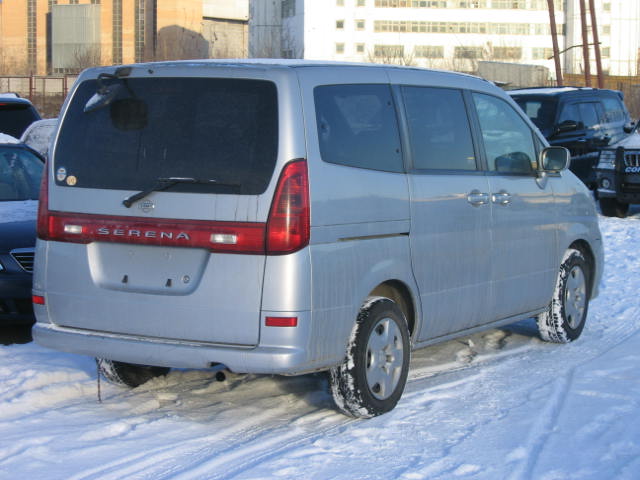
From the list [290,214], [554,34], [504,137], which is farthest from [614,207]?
[554,34]

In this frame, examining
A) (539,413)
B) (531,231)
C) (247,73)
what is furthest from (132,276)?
(531,231)

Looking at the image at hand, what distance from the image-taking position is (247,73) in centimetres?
514

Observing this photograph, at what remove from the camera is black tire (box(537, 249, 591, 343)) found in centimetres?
754

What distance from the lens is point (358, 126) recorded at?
18.2ft

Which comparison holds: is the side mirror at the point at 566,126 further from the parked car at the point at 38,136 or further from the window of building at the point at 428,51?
the window of building at the point at 428,51

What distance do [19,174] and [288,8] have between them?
304ft

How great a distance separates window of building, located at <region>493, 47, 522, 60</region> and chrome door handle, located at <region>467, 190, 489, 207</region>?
96.5 meters

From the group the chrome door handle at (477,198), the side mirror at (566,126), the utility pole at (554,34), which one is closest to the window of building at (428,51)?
the utility pole at (554,34)

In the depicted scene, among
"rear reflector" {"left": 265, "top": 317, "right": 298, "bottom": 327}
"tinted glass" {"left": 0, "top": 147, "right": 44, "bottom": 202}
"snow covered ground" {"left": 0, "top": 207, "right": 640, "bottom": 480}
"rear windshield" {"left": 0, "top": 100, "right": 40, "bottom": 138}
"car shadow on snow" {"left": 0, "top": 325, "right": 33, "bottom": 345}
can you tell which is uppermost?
"rear windshield" {"left": 0, "top": 100, "right": 40, "bottom": 138}

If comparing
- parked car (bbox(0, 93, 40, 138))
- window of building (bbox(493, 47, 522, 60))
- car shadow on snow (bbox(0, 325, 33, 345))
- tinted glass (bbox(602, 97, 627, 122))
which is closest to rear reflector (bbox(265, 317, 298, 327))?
car shadow on snow (bbox(0, 325, 33, 345))

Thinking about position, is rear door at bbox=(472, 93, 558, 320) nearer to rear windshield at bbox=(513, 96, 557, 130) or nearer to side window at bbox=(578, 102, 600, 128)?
rear windshield at bbox=(513, 96, 557, 130)

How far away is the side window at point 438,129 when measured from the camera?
6020mm

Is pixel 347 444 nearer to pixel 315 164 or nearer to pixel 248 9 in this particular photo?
pixel 315 164

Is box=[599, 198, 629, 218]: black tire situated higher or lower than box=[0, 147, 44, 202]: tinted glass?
lower
